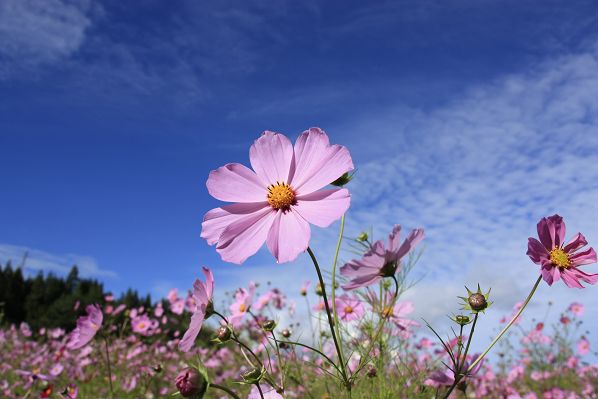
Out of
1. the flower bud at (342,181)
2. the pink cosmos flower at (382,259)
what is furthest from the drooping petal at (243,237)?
the pink cosmos flower at (382,259)

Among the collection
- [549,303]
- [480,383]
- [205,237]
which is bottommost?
[205,237]

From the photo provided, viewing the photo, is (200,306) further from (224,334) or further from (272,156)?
(272,156)

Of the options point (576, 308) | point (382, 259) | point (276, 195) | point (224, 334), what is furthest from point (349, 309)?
point (576, 308)

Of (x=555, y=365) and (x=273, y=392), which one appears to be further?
(x=555, y=365)

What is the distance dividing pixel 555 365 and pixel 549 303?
0.69 meters

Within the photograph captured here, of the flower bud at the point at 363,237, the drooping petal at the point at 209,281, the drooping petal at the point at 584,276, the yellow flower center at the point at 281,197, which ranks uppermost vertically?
the flower bud at the point at 363,237

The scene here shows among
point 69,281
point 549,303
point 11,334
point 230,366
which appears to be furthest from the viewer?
point 69,281

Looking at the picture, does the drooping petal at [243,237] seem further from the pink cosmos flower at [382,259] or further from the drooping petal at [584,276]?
the drooping petal at [584,276]

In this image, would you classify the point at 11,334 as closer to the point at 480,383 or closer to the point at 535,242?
the point at 480,383

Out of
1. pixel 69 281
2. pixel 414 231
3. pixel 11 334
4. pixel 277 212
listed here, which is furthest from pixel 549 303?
pixel 69 281

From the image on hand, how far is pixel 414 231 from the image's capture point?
130 centimetres

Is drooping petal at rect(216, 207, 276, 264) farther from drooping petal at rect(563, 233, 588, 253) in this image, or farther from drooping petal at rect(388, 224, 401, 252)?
drooping petal at rect(563, 233, 588, 253)

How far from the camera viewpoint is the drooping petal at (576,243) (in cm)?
119

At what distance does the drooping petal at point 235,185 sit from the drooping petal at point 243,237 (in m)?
0.05
